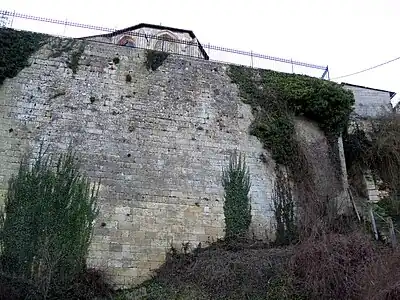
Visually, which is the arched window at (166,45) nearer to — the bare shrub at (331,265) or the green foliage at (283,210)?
the green foliage at (283,210)

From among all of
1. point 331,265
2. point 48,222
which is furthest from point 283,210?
point 48,222

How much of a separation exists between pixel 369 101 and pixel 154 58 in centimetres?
865

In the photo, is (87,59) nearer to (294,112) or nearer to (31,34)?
(31,34)

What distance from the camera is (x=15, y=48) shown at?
12617mm

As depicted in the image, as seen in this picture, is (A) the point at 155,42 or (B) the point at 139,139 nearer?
(B) the point at 139,139

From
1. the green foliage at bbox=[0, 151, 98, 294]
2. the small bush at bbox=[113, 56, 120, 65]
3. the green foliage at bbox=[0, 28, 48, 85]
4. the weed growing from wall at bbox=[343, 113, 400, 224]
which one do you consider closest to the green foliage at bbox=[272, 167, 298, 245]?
the weed growing from wall at bbox=[343, 113, 400, 224]

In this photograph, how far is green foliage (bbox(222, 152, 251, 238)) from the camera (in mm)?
12055

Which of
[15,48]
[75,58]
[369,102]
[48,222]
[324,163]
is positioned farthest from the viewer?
[369,102]

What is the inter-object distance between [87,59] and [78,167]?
3270mm

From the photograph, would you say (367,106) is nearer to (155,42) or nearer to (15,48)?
(155,42)

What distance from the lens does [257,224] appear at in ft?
40.2

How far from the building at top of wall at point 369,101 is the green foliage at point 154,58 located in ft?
24.1

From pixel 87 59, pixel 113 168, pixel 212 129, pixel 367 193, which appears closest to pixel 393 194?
pixel 367 193

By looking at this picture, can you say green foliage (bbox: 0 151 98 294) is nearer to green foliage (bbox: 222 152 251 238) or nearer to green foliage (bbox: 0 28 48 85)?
green foliage (bbox: 0 28 48 85)
